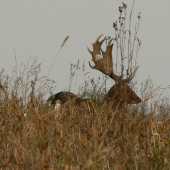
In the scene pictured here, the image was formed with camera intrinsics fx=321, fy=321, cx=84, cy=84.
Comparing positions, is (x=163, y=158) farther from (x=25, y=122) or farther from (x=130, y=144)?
(x=25, y=122)

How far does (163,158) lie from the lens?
8.32 feet

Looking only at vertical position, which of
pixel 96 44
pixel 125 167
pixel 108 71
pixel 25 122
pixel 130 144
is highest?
pixel 96 44

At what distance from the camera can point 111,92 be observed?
7.82 metres

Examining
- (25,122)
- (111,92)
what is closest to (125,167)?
(25,122)

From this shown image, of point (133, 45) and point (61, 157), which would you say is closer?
point (61, 157)

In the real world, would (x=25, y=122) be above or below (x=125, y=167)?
above

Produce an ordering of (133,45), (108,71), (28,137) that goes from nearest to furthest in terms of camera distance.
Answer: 1. (28,137)
2. (133,45)
3. (108,71)

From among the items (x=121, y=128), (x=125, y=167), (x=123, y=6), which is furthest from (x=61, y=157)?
(x=123, y=6)

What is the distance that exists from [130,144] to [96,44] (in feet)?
21.7

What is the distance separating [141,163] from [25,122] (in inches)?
63.5

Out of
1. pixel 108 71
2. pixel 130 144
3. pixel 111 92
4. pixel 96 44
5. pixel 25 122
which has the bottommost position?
pixel 130 144

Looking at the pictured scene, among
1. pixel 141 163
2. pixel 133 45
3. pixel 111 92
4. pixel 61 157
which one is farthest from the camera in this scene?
pixel 111 92

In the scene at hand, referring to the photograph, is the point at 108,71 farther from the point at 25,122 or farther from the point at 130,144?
the point at 130,144

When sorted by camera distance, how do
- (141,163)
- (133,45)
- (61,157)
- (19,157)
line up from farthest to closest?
(133,45)
(61,157)
(141,163)
(19,157)
